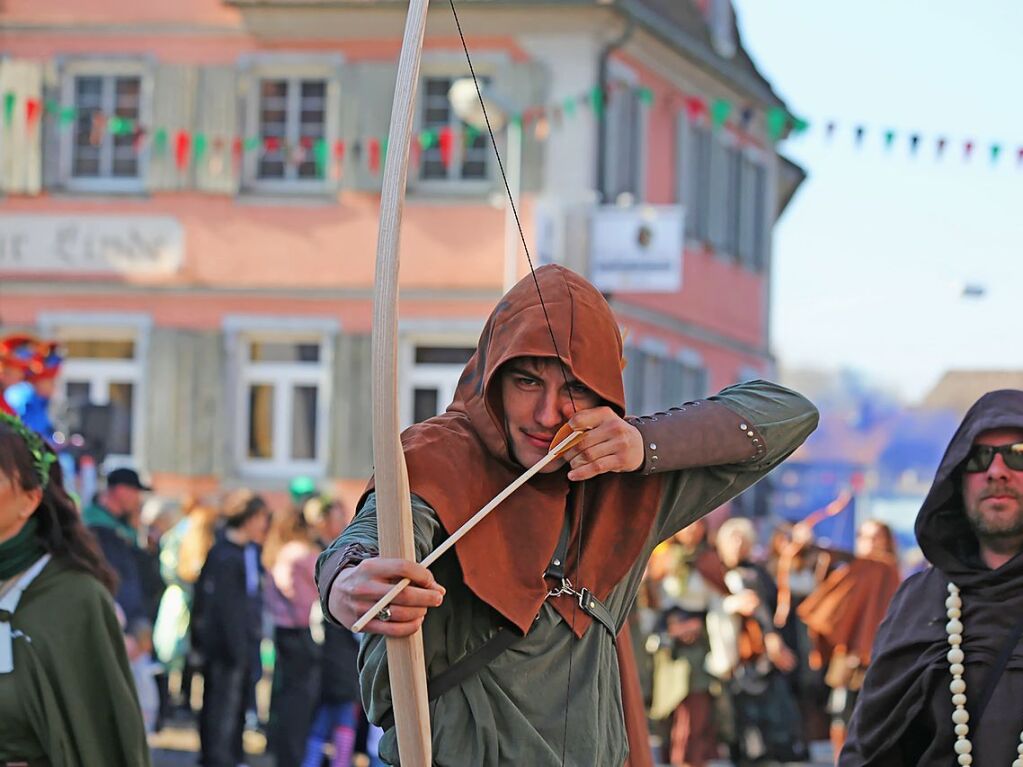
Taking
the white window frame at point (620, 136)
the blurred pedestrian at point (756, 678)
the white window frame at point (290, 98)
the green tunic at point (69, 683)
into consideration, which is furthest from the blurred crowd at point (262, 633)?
the white window frame at point (620, 136)

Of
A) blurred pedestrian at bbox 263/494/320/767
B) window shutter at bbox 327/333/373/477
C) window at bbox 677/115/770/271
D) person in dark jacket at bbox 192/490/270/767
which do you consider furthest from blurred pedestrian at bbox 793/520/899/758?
window at bbox 677/115/770/271

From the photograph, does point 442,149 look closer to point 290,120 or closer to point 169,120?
point 290,120

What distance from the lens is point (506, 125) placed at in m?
20.6

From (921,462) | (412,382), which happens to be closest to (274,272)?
(412,382)

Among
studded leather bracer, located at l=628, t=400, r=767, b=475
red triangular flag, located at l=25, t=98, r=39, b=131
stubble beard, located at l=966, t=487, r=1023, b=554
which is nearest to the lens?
studded leather bracer, located at l=628, t=400, r=767, b=475

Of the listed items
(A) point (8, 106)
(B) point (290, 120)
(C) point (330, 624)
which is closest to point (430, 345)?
(B) point (290, 120)

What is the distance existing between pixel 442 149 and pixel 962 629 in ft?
59.4

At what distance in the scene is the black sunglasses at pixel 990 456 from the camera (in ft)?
17.0

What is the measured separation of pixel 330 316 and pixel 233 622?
12.5 meters

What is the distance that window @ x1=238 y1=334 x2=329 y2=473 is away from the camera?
2297cm

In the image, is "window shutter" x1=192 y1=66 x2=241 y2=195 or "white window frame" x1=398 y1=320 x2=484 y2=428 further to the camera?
"window shutter" x1=192 y1=66 x2=241 y2=195

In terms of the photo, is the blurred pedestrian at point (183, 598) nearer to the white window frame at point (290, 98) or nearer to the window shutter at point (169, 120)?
the white window frame at point (290, 98)

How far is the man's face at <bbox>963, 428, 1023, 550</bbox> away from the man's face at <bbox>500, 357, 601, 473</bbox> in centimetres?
182

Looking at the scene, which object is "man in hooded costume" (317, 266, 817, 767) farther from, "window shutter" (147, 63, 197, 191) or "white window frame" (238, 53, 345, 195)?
"window shutter" (147, 63, 197, 191)
